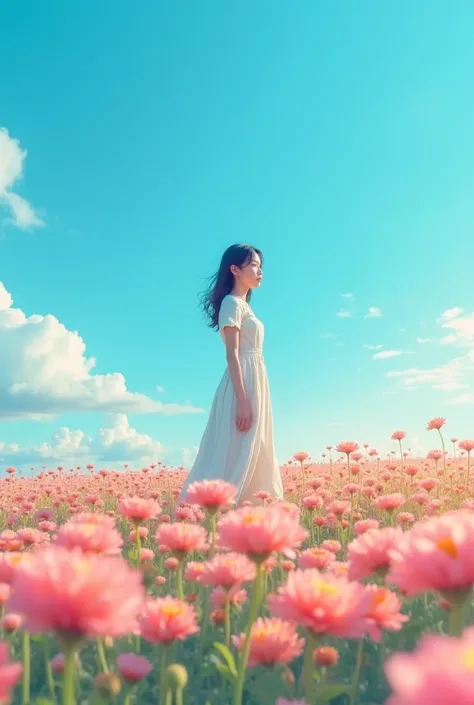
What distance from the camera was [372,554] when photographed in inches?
58.7

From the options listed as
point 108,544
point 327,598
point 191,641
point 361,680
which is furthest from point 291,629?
Result: point 191,641

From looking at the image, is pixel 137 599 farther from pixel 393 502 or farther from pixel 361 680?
pixel 393 502

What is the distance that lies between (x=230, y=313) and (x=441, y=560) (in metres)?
4.97

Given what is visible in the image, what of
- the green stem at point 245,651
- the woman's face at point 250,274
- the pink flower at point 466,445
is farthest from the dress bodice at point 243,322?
the green stem at point 245,651

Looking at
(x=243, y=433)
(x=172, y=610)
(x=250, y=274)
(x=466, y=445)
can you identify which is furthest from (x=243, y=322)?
(x=172, y=610)

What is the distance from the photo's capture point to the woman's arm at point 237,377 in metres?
5.79

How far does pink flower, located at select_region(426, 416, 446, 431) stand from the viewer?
19.9 ft

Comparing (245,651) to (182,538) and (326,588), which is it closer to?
(326,588)

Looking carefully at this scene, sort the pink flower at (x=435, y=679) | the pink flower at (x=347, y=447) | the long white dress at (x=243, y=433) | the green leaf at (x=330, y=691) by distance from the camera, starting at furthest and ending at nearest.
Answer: the long white dress at (x=243, y=433) → the pink flower at (x=347, y=447) → the green leaf at (x=330, y=691) → the pink flower at (x=435, y=679)

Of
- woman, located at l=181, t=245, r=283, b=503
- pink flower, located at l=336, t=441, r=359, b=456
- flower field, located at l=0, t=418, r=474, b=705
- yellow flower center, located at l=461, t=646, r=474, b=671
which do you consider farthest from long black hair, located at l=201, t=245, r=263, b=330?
yellow flower center, located at l=461, t=646, r=474, b=671

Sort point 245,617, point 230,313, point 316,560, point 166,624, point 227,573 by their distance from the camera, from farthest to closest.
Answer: point 230,313 → point 245,617 → point 316,560 → point 227,573 → point 166,624

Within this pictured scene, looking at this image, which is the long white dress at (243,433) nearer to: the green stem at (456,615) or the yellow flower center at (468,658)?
the green stem at (456,615)

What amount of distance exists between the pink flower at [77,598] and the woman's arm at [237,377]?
192 inches

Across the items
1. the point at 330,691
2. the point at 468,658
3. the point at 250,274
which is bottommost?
the point at 330,691
